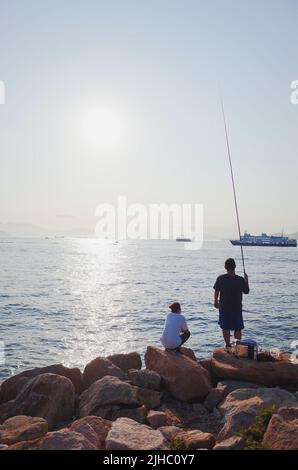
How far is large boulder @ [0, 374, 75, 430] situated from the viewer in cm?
778

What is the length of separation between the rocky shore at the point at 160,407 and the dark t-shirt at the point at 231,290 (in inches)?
48.2

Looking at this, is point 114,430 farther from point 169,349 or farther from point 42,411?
point 169,349

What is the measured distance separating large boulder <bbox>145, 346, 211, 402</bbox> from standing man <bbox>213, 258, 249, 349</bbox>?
4.66ft

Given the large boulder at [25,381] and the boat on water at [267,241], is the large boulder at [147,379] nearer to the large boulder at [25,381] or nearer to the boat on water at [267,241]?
the large boulder at [25,381]

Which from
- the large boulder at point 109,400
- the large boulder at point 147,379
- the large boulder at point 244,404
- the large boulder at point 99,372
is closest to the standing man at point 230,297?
the large boulder at point 244,404

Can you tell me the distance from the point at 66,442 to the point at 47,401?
301 cm

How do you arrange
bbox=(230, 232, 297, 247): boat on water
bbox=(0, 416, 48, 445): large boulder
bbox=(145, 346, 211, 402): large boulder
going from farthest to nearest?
bbox=(230, 232, 297, 247): boat on water → bbox=(145, 346, 211, 402): large boulder → bbox=(0, 416, 48, 445): large boulder

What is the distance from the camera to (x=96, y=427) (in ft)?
20.9

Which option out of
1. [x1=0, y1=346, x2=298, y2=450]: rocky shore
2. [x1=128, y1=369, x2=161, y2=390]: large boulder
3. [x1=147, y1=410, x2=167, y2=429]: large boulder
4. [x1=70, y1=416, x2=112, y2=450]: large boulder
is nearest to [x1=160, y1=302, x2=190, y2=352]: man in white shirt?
[x1=0, y1=346, x2=298, y2=450]: rocky shore

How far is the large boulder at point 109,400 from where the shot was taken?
301 inches

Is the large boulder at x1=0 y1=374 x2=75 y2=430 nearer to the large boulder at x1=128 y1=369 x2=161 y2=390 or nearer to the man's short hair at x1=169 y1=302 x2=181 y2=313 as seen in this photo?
the large boulder at x1=128 y1=369 x2=161 y2=390

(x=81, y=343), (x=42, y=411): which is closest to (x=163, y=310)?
(x=81, y=343)

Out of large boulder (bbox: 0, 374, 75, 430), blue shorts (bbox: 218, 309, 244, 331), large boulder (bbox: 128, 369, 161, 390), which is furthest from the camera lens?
blue shorts (bbox: 218, 309, 244, 331)
